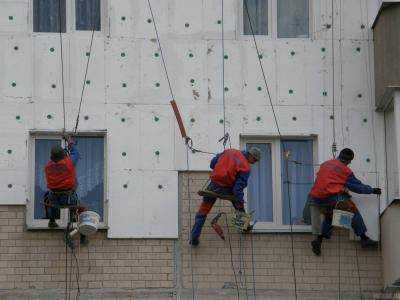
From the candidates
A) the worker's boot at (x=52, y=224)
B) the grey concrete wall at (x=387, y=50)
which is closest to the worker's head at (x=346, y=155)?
the grey concrete wall at (x=387, y=50)

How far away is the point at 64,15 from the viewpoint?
2281 cm

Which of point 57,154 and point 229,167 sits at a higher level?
point 57,154

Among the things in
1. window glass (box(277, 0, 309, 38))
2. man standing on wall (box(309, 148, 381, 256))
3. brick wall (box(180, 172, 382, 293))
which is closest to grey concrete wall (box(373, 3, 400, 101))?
man standing on wall (box(309, 148, 381, 256))

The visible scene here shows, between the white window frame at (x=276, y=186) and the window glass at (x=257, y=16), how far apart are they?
1.72 meters

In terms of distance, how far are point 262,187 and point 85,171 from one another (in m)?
2.70

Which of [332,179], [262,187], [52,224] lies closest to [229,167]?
[262,187]

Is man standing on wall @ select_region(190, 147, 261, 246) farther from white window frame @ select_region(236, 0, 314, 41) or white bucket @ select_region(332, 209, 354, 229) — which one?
white window frame @ select_region(236, 0, 314, 41)

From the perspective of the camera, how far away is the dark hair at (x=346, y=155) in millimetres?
21859

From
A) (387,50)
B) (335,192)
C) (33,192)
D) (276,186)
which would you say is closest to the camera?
(335,192)

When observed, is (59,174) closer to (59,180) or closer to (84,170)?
(59,180)

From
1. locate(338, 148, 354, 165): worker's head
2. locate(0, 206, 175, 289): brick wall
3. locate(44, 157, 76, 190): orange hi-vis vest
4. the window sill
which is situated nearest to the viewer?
locate(44, 157, 76, 190): orange hi-vis vest

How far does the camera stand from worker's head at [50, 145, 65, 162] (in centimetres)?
2130

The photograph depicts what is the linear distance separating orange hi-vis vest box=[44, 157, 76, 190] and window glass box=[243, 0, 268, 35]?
3.63 meters

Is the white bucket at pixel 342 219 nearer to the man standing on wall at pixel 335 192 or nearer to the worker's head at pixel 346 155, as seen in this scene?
the man standing on wall at pixel 335 192
